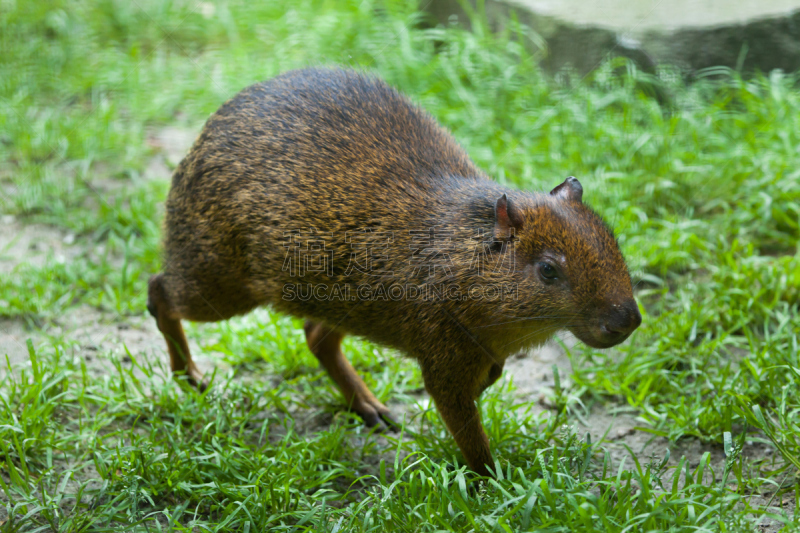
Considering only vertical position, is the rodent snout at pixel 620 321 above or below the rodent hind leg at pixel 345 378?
above

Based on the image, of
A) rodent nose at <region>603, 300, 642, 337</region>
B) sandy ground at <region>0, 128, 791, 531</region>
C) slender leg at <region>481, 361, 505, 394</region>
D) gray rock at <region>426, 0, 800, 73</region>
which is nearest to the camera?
rodent nose at <region>603, 300, 642, 337</region>

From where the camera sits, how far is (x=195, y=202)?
3.80m

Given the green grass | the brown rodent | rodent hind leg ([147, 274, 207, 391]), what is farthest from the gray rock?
rodent hind leg ([147, 274, 207, 391])

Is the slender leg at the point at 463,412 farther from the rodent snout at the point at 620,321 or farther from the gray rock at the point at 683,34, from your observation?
the gray rock at the point at 683,34

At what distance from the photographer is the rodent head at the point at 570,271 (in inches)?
121

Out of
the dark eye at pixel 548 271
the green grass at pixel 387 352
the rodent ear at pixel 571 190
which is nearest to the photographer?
the dark eye at pixel 548 271

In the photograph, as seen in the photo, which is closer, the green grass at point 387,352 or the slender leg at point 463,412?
the green grass at point 387,352

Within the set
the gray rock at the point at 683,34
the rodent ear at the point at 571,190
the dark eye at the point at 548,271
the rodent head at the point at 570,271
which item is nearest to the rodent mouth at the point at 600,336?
the rodent head at the point at 570,271

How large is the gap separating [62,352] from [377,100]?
2.38 m

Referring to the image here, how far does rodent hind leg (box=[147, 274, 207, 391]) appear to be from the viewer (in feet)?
13.5

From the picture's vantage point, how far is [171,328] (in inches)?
165

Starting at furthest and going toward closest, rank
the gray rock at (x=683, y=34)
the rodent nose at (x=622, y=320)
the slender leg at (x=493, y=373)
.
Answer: the gray rock at (x=683, y=34) < the slender leg at (x=493, y=373) < the rodent nose at (x=622, y=320)

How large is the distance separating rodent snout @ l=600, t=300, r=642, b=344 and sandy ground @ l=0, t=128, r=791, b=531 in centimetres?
77

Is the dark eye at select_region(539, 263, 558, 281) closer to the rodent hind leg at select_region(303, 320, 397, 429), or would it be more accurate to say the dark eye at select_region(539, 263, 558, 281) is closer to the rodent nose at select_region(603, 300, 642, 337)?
the rodent nose at select_region(603, 300, 642, 337)
